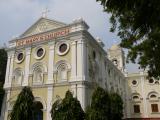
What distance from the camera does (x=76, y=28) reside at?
85.0 ft

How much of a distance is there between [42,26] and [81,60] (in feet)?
26.4

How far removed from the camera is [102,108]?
18906 millimetres

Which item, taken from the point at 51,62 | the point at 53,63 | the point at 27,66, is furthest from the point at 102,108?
the point at 27,66

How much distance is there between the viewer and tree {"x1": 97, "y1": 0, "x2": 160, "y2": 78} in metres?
8.35

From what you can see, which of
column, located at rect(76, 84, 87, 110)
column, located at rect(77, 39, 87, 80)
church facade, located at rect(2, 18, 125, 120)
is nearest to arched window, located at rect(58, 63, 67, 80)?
church facade, located at rect(2, 18, 125, 120)

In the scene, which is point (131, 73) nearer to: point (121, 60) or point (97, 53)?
point (121, 60)

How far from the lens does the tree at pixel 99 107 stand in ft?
59.6

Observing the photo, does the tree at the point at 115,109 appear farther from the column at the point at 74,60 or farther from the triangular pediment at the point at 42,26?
the triangular pediment at the point at 42,26

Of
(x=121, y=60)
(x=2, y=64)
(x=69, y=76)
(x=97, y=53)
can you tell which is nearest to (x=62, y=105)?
(x=69, y=76)

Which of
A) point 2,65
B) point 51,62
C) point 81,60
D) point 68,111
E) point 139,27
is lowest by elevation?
point 68,111

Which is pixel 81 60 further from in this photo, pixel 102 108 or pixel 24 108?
pixel 24 108

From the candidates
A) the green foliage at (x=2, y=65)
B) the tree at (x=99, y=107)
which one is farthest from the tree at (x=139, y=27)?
the green foliage at (x=2, y=65)

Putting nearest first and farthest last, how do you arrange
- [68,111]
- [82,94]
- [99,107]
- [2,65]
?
[68,111], [99,107], [82,94], [2,65]

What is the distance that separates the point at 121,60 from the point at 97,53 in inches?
978
